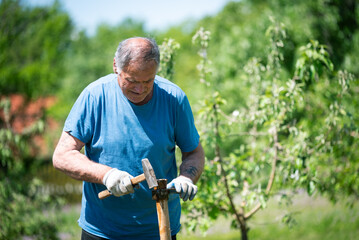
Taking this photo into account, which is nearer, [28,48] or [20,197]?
[20,197]

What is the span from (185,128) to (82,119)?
21.9 inches

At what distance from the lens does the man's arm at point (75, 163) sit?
2100mm

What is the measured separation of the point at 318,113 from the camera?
13.6 feet

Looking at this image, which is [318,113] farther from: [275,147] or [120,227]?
[120,227]

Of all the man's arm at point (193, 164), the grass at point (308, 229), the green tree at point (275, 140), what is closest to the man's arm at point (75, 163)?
the man's arm at point (193, 164)

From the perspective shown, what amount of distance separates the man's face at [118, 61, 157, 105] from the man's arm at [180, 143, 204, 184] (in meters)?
0.46

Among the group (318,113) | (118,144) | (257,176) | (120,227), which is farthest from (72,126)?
(318,113)

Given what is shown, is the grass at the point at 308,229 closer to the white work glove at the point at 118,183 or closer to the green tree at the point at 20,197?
the green tree at the point at 20,197

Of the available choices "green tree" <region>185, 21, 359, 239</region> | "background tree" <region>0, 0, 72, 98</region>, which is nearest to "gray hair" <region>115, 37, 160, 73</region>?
"green tree" <region>185, 21, 359, 239</region>

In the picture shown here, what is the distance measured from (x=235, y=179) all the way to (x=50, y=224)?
2.45 meters

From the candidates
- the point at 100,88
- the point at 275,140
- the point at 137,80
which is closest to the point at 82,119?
the point at 100,88

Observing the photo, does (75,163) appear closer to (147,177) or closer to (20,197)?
(147,177)

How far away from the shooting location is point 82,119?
2166 mm

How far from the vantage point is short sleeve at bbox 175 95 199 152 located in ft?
7.64
